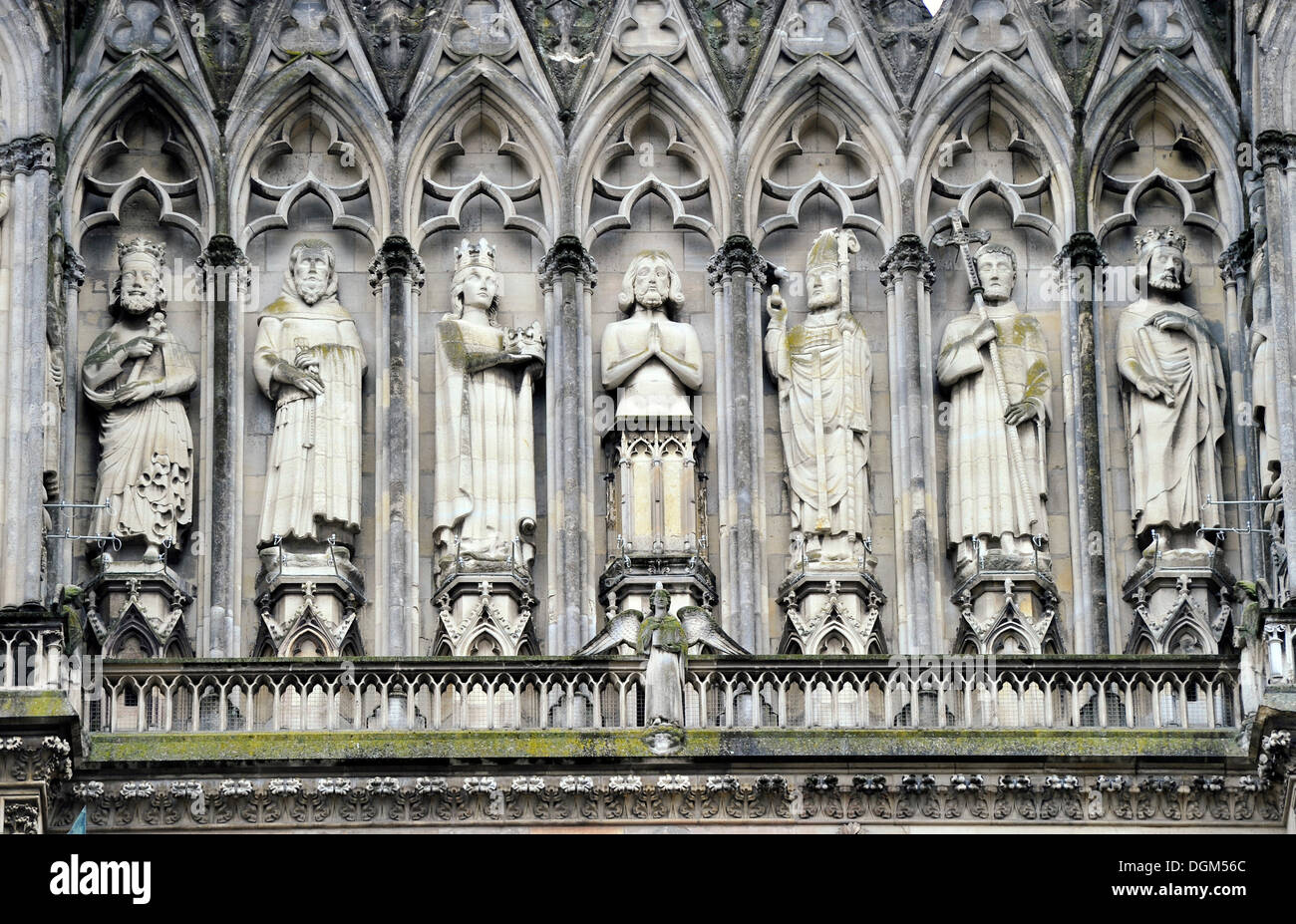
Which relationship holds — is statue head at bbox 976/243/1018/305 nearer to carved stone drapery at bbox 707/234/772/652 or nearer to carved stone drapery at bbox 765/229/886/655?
carved stone drapery at bbox 765/229/886/655

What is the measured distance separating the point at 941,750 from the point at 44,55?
8.57m

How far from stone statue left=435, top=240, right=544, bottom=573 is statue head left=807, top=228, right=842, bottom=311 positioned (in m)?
2.15

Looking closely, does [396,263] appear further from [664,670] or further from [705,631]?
[664,670]

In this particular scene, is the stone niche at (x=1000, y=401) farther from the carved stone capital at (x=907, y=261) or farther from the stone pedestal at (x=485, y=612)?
the stone pedestal at (x=485, y=612)

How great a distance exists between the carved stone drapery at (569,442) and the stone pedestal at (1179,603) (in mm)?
4057

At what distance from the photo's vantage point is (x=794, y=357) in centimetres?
3159

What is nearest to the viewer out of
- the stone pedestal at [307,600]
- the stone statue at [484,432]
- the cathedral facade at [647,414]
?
the cathedral facade at [647,414]

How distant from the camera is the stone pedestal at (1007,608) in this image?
1201 inches

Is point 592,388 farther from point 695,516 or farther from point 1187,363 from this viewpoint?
point 1187,363

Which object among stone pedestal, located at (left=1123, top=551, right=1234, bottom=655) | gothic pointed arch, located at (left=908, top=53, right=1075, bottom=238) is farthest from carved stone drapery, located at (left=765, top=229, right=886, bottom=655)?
stone pedestal, located at (left=1123, top=551, right=1234, bottom=655)

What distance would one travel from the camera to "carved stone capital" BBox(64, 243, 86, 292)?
3142 cm

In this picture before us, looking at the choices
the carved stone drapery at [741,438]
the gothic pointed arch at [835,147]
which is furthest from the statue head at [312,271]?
the gothic pointed arch at [835,147]
